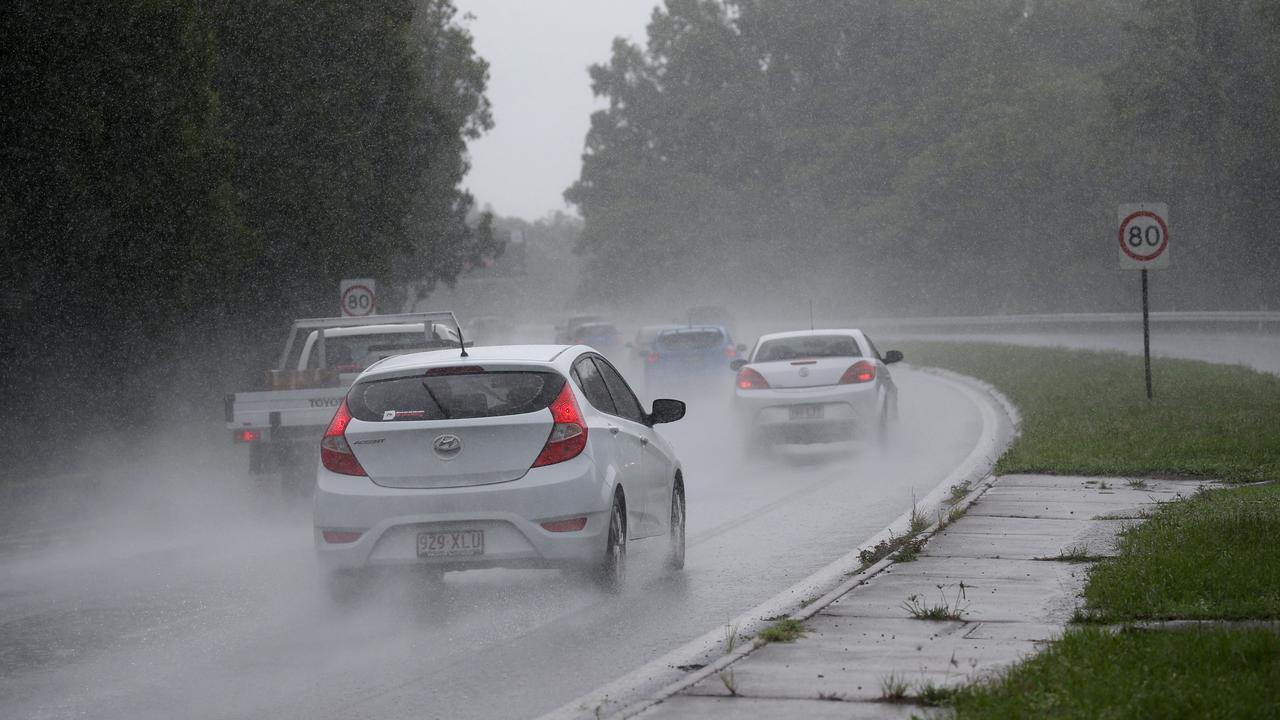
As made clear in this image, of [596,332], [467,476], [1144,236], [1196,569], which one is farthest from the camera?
[596,332]

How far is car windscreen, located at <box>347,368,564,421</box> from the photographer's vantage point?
371 inches

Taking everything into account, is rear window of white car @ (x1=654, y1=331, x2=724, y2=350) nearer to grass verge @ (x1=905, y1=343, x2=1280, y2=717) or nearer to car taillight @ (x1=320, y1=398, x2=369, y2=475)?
grass verge @ (x1=905, y1=343, x2=1280, y2=717)

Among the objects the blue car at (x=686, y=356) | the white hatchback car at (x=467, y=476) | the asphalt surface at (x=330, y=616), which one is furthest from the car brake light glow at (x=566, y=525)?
the blue car at (x=686, y=356)

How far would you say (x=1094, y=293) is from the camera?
7375 cm

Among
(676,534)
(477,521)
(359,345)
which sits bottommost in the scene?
(676,534)

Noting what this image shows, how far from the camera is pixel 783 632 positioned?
772 cm

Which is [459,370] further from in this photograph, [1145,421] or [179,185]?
[179,185]

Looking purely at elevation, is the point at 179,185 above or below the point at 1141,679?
above

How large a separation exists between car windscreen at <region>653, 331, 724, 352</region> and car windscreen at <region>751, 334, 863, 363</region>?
1057 centimetres

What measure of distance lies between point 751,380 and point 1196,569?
11415 millimetres

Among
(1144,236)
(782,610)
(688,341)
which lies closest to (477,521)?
(782,610)

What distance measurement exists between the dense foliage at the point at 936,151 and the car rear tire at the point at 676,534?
1904 inches

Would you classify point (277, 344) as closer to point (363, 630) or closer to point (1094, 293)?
point (363, 630)

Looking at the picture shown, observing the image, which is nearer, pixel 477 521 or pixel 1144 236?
pixel 477 521
